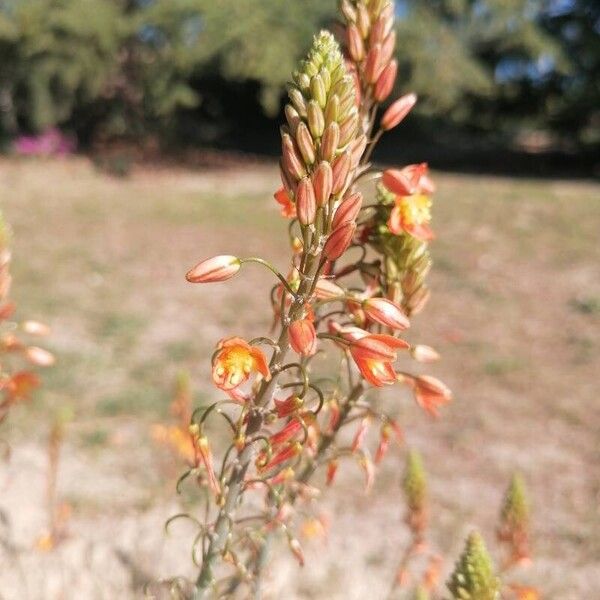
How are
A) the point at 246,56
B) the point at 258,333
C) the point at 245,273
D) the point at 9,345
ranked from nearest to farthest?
the point at 9,345
the point at 258,333
the point at 245,273
the point at 246,56

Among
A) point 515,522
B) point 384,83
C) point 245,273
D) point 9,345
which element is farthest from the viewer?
point 245,273

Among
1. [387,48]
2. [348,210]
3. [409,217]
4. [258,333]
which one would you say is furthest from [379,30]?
[258,333]

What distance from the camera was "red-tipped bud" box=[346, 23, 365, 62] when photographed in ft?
4.40

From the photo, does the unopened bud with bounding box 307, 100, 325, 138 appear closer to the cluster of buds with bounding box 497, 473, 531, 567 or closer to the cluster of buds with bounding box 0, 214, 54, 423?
the cluster of buds with bounding box 0, 214, 54, 423

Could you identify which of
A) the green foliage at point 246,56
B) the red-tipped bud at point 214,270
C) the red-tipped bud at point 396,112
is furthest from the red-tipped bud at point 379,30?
the green foliage at point 246,56

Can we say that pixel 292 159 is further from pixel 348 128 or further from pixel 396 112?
pixel 396 112

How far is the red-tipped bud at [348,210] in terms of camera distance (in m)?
1.05

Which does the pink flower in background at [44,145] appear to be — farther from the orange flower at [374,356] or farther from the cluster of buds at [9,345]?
the orange flower at [374,356]

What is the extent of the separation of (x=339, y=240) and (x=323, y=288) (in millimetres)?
92

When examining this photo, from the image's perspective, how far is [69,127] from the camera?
55.0 ft

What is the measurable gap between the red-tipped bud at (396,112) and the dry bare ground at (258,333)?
1171 mm

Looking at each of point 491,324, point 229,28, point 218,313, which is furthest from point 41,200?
point 491,324

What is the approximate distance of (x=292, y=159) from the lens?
106 cm

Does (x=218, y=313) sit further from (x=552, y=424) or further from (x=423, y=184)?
(x=423, y=184)
